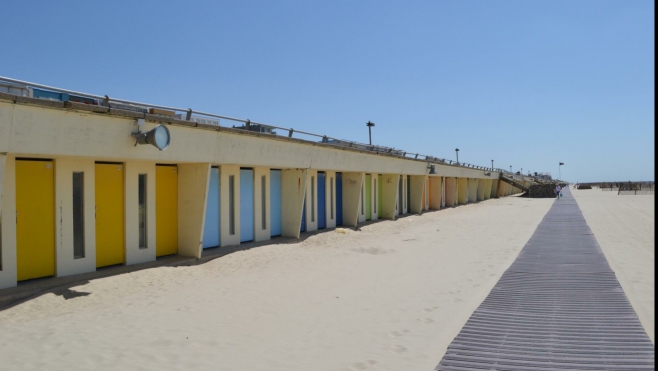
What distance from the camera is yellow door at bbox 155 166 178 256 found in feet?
38.4

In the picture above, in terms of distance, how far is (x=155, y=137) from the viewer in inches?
376

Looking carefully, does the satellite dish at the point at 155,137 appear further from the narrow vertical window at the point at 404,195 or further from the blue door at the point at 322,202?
the narrow vertical window at the point at 404,195

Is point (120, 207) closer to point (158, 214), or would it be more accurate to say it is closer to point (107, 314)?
point (158, 214)

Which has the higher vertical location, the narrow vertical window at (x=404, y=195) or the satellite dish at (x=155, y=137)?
the satellite dish at (x=155, y=137)

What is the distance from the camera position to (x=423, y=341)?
6.01 m

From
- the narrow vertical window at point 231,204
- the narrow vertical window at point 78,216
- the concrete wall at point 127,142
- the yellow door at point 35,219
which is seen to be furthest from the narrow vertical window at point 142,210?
the narrow vertical window at point 231,204

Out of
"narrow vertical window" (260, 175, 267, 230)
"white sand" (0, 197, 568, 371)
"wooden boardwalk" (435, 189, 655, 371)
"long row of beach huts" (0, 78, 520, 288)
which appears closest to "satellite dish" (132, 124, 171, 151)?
"long row of beach huts" (0, 78, 520, 288)

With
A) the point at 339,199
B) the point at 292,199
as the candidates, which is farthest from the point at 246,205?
the point at 339,199

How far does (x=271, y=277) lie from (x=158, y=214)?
140 inches

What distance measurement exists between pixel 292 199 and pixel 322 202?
9.43 ft

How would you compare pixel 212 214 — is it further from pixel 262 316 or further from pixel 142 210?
pixel 262 316

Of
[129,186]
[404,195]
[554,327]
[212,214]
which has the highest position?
[129,186]

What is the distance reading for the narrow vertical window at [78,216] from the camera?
9508 mm

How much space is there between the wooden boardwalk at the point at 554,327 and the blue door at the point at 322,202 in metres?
9.06
